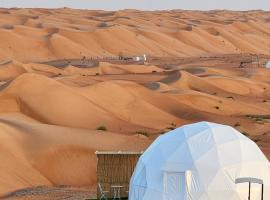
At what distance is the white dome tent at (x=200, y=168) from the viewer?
15.5 meters

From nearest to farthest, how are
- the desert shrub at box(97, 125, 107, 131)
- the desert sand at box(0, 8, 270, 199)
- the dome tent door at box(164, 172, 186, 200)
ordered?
the dome tent door at box(164, 172, 186, 200) → the desert sand at box(0, 8, 270, 199) → the desert shrub at box(97, 125, 107, 131)

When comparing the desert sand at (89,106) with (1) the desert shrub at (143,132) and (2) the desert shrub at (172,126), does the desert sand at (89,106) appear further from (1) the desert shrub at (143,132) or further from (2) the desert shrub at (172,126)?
(1) the desert shrub at (143,132)

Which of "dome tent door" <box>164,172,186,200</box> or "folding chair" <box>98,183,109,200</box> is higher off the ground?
"dome tent door" <box>164,172,186,200</box>

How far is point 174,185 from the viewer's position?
622 inches

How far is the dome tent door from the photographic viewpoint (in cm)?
1562

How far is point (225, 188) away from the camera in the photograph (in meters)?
15.5

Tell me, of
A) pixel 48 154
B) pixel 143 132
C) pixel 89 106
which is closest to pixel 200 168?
pixel 48 154

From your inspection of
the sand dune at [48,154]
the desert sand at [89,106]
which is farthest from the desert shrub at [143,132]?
the sand dune at [48,154]

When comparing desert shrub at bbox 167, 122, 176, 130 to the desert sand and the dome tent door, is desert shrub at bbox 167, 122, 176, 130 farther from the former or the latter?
the dome tent door

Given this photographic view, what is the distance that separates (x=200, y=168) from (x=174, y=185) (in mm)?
727

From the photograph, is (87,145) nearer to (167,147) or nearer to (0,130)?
(0,130)

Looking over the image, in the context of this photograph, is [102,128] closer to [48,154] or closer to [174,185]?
[48,154]

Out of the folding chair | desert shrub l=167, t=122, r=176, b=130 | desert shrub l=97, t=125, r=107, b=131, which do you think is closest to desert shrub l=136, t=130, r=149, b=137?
desert shrub l=97, t=125, r=107, b=131

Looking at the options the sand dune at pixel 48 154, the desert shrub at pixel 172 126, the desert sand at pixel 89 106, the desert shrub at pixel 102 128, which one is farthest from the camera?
the desert shrub at pixel 172 126
